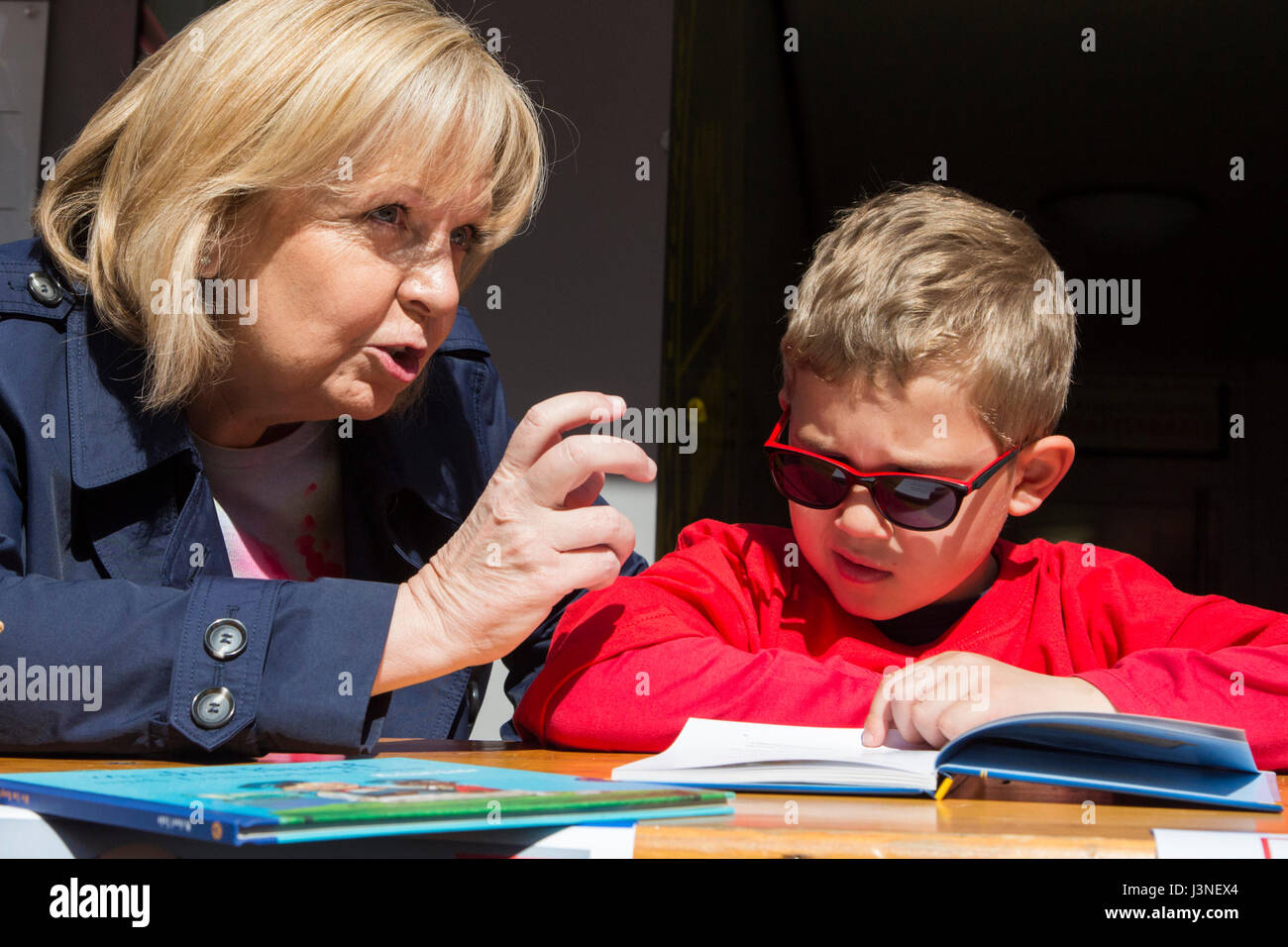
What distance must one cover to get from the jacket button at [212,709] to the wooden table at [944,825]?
0.31 ft

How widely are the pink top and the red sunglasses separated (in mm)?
638

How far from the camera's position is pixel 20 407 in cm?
128

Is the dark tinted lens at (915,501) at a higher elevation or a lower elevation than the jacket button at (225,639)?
higher

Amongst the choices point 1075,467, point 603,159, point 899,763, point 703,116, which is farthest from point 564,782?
point 1075,467

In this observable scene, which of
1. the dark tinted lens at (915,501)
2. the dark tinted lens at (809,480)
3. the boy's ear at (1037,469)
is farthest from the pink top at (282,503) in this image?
the boy's ear at (1037,469)

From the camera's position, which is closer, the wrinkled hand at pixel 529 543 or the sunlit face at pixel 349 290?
the wrinkled hand at pixel 529 543

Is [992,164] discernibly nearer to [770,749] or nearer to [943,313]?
[943,313]

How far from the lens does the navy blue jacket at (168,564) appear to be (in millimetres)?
1074

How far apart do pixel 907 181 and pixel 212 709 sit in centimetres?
513

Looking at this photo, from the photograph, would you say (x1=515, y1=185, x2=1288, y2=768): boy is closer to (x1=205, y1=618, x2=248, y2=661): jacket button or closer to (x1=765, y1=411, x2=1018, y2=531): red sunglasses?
(x1=765, y1=411, x2=1018, y2=531): red sunglasses

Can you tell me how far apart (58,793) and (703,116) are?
253 cm

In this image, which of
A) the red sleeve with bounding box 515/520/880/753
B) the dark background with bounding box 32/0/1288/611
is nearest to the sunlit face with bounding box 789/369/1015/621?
the red sleeve with bounding box 515/520/880/753

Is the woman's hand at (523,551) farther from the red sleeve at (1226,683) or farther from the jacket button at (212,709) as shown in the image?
the red sleeve at (1226,683)
